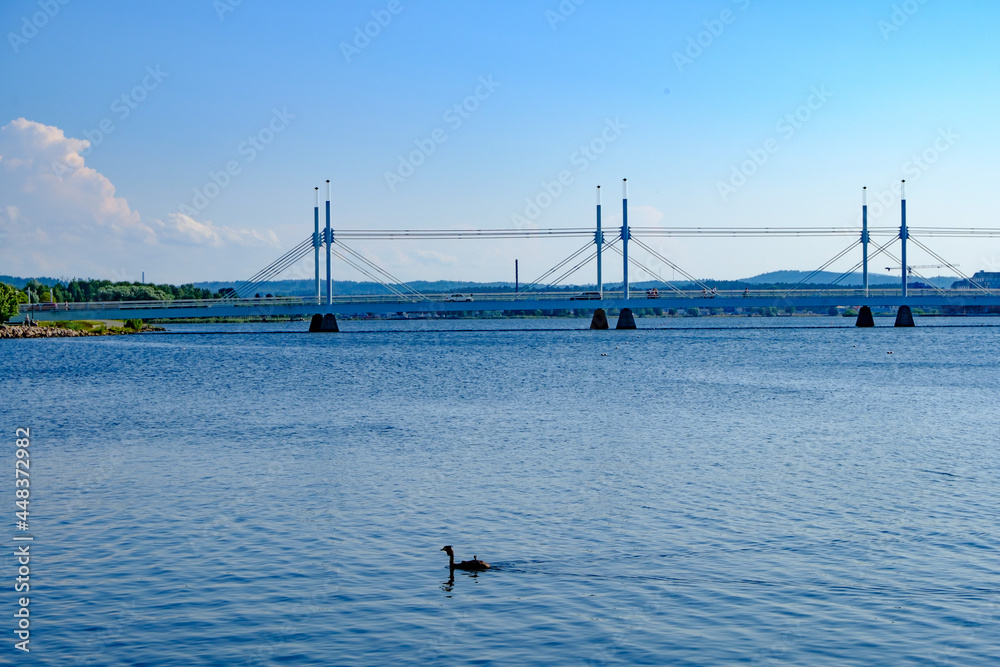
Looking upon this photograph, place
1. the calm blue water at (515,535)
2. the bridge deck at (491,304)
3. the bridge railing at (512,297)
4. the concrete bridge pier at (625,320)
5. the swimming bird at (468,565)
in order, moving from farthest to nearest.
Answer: the concrete bridge pier at (625,320)
the bridge railing at (512,297)
the bridge deck at (491,304)
the swimming bird at (468,565)
the calm blue water at (515,535)

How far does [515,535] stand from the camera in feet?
61.3

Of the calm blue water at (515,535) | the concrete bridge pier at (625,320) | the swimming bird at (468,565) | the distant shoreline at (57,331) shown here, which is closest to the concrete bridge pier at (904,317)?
the concrete bridge pier at (625,320)

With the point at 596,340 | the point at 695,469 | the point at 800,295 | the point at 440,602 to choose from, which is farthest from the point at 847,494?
the point at 800,295

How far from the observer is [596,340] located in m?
127

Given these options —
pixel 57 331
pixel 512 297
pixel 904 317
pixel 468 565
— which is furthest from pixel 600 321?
pixel 468 565

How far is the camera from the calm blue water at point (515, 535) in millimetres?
13250

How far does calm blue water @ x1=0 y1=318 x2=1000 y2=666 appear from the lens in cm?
1325

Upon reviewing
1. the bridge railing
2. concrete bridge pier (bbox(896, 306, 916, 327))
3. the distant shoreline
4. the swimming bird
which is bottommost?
the swimming bird

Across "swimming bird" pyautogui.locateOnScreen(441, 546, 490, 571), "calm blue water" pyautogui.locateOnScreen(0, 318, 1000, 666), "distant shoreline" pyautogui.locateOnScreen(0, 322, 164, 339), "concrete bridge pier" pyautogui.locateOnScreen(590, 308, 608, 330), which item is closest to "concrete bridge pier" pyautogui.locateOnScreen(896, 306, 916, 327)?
"concrete bridge pier" pyautogui.locateOnScreen(590, 308, 608, 330)

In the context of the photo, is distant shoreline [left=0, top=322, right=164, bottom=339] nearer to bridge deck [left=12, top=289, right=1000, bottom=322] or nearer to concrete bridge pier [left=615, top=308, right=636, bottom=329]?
bridge deck [left=12, top=289, right=1000, bottom=322]

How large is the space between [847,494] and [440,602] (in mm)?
11635

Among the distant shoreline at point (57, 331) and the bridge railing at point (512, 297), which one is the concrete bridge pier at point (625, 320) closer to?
the bridge railing at point (512, 297)

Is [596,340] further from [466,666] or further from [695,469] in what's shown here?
[466,666]

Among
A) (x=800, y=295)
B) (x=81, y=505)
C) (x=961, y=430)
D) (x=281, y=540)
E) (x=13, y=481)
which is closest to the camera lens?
(x=281, y=540)
